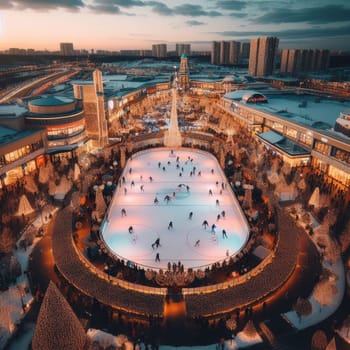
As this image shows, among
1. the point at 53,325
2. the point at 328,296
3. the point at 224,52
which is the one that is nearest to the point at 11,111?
the point at 53,325

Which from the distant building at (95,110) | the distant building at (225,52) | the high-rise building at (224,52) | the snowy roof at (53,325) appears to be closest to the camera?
the snowy roof at (53,325)

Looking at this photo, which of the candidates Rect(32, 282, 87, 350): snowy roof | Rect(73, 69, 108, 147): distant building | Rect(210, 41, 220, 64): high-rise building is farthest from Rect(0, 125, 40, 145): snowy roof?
Answer: Rect(210, 41, 220, 64): high-rise building

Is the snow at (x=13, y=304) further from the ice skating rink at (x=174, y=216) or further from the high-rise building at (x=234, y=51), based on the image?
the high-rise building at (x=234, y=51)

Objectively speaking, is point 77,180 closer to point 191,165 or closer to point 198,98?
point 191,165

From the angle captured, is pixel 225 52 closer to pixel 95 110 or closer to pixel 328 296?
pixel 95 110

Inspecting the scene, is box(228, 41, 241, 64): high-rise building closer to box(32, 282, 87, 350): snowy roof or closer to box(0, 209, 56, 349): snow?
box(0, 209, 56, 349): snow

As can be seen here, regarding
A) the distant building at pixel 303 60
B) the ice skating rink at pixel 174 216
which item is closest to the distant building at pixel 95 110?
the ice skating rink at pixel 174 216

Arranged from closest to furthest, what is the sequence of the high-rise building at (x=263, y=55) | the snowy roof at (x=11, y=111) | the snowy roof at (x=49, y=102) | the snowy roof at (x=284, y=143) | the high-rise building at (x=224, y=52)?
1. the snowy roof at (x=11, y=111)
2. the snowy roof at (x=284, y=143)
3. the snowy roof at (x=49, y=102)
4. the high-rise building at (x=263, y=55)
5. the high-rise building at (x=224, y=52)
